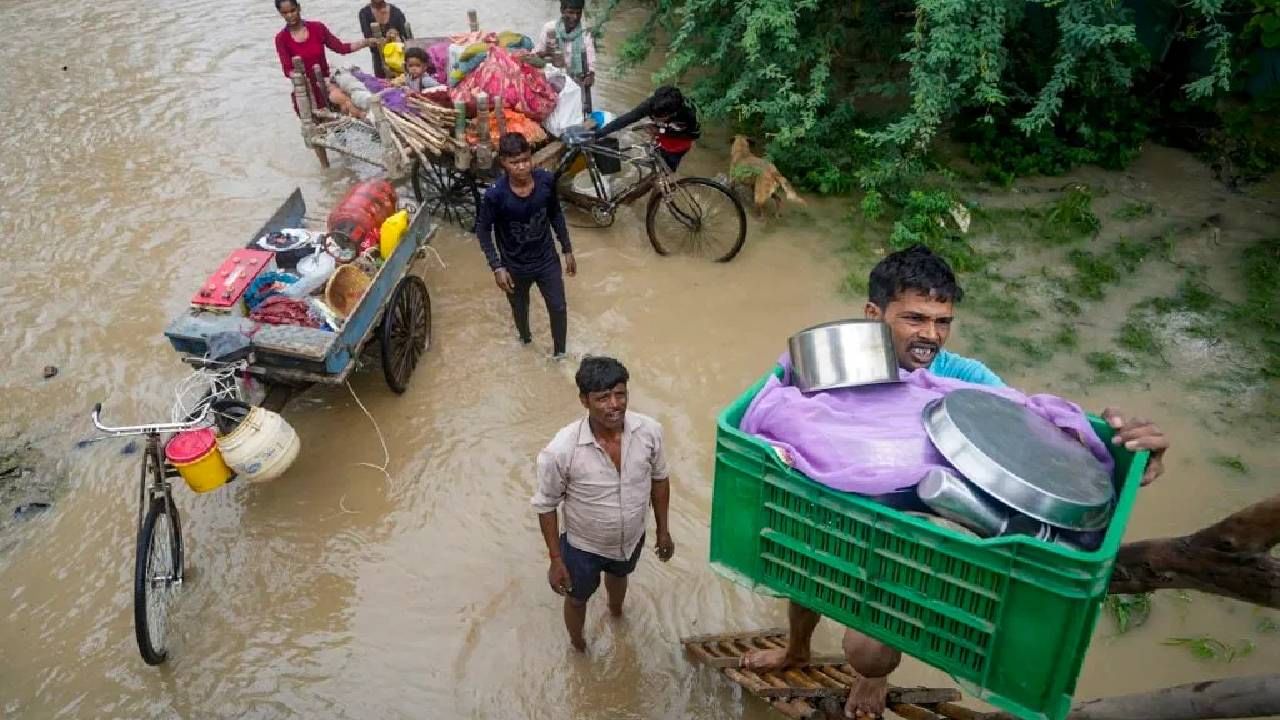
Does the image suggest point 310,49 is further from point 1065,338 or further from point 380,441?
point 1065,338

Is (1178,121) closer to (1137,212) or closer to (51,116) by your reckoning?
(1137,212)

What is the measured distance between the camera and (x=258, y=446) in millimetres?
4203

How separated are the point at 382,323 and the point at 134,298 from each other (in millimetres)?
2771

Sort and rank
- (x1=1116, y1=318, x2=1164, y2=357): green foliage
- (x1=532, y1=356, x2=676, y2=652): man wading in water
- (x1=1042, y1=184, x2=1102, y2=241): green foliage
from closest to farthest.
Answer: (x1=532, y1=356, x2=676, y2=652): man wading in water → (x1=1116, y1=318, x2=1164, y2=357): green foliage → (x1=1042, y1=184, x2=1102, y2=241): green foliage

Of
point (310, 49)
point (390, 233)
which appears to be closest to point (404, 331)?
point (390, 233)

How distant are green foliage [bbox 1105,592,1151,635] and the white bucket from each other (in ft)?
13.6

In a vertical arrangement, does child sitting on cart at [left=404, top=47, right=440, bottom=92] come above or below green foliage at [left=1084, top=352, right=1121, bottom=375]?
above

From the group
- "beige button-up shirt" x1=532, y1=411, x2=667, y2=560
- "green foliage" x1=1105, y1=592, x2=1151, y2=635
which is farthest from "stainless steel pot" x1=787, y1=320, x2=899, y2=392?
"green foliage" x1=1105, y1=592, x2=1151, y2=635

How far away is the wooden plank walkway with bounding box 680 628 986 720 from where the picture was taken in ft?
9.43

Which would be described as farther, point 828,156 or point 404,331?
point 828,156

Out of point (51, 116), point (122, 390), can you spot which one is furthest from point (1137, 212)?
point (51, 116)

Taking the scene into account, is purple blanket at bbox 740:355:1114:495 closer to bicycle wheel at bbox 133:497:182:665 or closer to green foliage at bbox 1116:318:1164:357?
bicycle wheel at bbox 133:497:182:665

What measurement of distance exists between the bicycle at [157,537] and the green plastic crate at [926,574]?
2.92m

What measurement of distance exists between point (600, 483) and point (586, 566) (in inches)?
19.2
